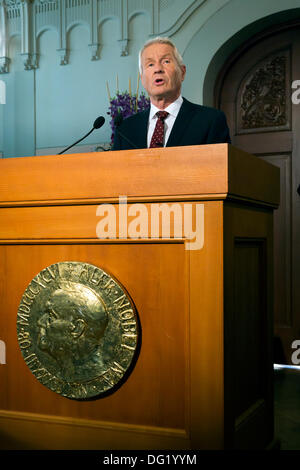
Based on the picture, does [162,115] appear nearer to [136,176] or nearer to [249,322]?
[136,176]

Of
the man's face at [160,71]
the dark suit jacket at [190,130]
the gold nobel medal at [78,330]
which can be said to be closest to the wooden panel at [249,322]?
the gold nobel medal at [78,330]

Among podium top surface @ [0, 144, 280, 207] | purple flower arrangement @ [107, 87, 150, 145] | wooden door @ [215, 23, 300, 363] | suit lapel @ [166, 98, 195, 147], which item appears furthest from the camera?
wooden door @ [215, 23, 300, 363]

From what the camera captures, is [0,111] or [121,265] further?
[0,111]

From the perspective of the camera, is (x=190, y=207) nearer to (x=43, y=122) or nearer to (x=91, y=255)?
(x=91, y=255)

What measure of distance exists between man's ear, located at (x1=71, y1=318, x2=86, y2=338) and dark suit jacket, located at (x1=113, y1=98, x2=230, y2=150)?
0.86m

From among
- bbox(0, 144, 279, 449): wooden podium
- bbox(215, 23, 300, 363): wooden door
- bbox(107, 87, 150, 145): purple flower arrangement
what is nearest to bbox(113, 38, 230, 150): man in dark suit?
bbox(0, 144, 279, 449): wooden podium

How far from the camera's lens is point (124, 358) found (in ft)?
4.49

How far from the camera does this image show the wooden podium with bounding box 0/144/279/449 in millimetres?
1309

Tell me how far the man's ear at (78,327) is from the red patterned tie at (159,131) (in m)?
0.91

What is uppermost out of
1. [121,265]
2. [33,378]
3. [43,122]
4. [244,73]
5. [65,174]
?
[244,73]

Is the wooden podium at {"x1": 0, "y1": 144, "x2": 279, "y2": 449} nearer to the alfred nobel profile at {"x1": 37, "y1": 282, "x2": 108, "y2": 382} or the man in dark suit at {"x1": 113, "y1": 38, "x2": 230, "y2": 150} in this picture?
the alfred nobel profile at {"x1": 37, "y1": 282, "x2": 108, "y2": 382}

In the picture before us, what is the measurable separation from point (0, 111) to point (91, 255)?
3867mm

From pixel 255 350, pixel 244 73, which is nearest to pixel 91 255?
pixel 255 350

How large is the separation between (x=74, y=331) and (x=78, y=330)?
12mm
